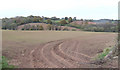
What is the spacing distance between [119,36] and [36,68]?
203 inches

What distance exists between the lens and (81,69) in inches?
264

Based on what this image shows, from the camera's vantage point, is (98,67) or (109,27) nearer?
(98,67)

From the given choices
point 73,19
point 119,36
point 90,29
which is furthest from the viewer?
point 73,19

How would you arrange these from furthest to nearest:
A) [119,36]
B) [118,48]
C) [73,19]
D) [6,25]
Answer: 1. [73,19]
2. [6,25]
3. [119,36]
4. [118,48]

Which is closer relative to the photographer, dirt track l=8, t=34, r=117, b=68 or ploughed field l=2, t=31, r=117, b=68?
dirt track l=8, t=34, r=117, b=68

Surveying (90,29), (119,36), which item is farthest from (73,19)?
(119,36)

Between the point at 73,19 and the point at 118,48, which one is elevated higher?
the point at 73,19

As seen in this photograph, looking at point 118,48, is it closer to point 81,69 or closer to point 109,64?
point 109,64

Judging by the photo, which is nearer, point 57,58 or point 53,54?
point 57,58

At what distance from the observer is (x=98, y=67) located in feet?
22.0

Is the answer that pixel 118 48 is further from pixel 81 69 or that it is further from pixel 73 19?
pixel 73 19

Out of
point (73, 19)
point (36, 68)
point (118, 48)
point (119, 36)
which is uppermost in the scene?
point (73, 19)

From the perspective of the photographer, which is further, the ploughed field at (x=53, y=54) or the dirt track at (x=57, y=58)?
the ploughed field at (x=53, y=54)

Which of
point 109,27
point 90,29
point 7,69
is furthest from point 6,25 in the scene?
point 7,69
